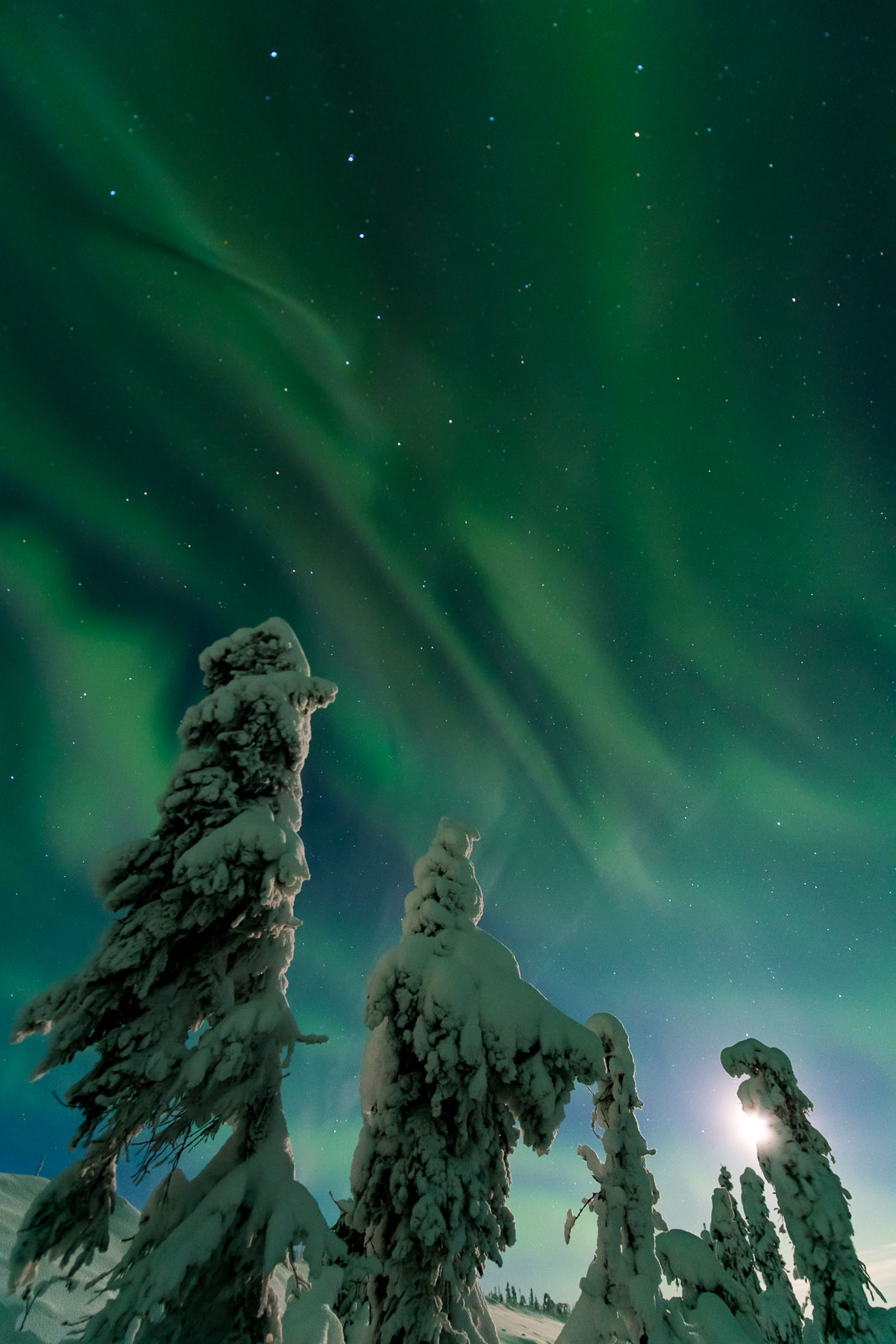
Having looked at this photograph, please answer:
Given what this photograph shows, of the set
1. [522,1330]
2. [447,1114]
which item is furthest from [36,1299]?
[522,1330]

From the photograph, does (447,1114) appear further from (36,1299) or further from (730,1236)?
(730,1236)

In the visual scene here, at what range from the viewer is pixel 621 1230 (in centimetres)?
1202

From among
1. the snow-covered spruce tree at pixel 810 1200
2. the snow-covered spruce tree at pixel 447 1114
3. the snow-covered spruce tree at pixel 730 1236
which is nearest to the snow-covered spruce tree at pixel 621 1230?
the snow-covered spruce tree at pixel 447 1114

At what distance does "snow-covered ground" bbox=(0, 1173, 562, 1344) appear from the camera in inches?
661

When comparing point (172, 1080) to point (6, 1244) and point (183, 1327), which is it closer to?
point (183, 1327)

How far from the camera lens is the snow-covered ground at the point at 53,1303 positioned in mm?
16797

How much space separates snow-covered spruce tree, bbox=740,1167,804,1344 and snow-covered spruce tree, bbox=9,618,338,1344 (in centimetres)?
1878

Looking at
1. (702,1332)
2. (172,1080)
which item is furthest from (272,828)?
(702,1332)

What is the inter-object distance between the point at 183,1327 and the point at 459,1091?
16.4 ft

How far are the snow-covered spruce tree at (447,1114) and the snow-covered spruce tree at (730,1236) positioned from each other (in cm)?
2064

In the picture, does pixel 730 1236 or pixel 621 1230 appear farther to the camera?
pixel 730 1236

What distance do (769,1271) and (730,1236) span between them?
5.34 feet

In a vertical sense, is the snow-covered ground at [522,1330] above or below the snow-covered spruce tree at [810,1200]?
below

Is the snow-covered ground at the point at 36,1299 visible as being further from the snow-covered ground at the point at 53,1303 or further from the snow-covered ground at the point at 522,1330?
the snow-covered ground at the point at 522,1330
